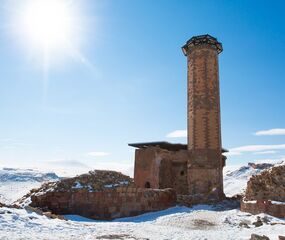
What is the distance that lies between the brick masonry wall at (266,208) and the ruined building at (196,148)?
9.41 meters

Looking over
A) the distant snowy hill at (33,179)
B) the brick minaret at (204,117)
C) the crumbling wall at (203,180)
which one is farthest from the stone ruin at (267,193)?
the distant snowy hill at (33,179)

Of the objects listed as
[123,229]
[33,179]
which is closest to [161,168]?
[123,229]

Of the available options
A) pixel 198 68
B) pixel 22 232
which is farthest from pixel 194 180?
pixel 22 232

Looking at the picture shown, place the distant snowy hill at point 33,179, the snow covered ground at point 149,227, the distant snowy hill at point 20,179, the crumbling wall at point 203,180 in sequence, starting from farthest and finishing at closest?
the distant snowy hill at point 20,179
the distant snowy hill at point 33,179
the crumbling wall at point 203,180
the snow covered ground at point 149,227

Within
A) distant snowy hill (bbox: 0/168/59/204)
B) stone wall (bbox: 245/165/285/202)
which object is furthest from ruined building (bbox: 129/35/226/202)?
distant snowy hill (bbox: 0/168/59/204)

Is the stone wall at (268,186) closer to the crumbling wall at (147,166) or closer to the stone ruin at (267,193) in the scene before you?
the stone ruin at (267,193)

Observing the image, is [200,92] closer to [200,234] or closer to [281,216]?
[281,216]

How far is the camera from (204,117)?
2355 centimetres

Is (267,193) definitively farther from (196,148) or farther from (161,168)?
(161,168)

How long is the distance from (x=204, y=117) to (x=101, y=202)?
1143cm

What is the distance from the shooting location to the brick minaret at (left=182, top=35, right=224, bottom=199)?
22.8 m

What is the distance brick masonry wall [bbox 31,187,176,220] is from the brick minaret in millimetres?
8212

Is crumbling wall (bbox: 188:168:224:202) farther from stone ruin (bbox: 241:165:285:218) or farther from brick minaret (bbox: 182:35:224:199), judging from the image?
stone ruin (bbox: 241:165:285:218)

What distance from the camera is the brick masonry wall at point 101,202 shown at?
14.6 meters
